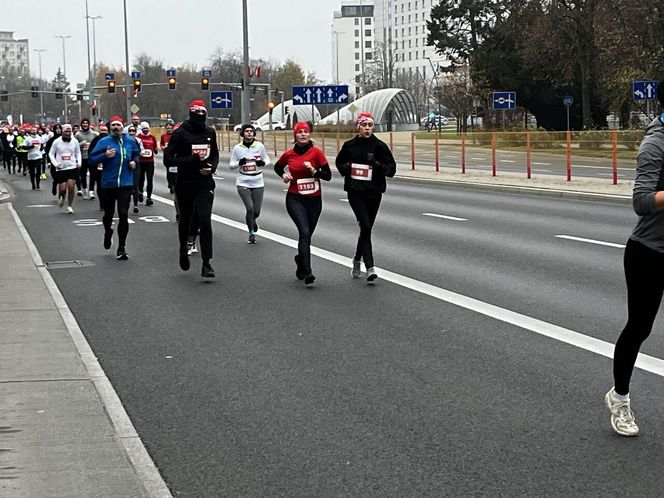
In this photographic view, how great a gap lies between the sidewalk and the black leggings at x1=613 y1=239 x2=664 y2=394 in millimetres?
2544

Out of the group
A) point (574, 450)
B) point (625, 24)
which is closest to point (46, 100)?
point (625, 24)

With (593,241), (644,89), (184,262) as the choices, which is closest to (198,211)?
(184,262)

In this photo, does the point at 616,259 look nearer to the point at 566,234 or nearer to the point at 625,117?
A: the point at 566,234

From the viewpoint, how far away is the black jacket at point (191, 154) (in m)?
13.7

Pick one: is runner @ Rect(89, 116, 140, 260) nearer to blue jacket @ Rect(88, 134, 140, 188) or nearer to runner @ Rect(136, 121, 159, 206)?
blue jacket @ Rect(88, 134, 140, 188)

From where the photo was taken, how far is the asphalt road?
5.82 meters

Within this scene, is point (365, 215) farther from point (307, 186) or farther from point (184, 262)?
point (184, 262)

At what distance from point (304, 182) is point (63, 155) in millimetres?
12792

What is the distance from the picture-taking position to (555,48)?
58.8m

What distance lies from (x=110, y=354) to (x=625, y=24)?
4288 centimetres

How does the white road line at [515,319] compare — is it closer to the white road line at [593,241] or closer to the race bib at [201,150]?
the race bib at [201,150]

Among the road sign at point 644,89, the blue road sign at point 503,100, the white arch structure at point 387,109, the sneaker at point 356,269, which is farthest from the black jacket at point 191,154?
the white arch structure at point 387,109

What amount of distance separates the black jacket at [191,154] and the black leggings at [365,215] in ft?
6.00

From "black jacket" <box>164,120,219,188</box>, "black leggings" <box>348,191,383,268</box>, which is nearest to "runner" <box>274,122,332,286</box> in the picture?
"black leggings" <box>348,191,383,268</box>
